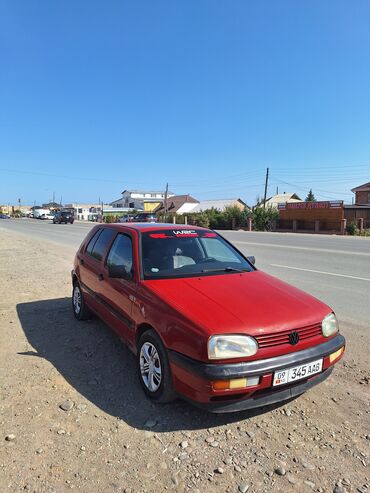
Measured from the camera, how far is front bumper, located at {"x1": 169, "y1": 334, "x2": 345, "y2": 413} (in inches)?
113

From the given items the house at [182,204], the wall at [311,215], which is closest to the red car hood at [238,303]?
the wall at [311,215]

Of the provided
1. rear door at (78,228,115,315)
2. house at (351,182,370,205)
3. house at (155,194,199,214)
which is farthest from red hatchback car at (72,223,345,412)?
house at (155,194,199,214)

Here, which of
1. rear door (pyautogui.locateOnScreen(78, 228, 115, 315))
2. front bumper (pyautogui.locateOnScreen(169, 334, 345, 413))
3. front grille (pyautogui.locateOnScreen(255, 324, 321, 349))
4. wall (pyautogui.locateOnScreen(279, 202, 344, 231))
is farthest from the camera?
wall (pyautogui.locateOnScreen(279, 202, 344, 231))

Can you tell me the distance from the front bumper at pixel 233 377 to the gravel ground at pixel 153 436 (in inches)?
10.4

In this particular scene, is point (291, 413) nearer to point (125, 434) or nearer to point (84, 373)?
point (125, 434)

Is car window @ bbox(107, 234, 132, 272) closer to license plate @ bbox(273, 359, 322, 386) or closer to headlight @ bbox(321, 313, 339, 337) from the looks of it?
license plate @ bbox(273, 359, 322, 386)

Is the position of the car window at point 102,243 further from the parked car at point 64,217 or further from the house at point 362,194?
the house at point 362,194

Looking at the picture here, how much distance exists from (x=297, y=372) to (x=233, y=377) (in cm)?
61

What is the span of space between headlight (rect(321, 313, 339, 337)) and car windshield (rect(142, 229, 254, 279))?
1190 millimetres

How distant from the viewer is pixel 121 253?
463 cm

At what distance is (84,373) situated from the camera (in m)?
4.15

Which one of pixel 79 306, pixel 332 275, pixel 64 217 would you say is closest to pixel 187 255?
pixel 79 306

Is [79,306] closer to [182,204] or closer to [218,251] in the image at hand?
[218,251]

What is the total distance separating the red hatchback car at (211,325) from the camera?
293 centimetres
